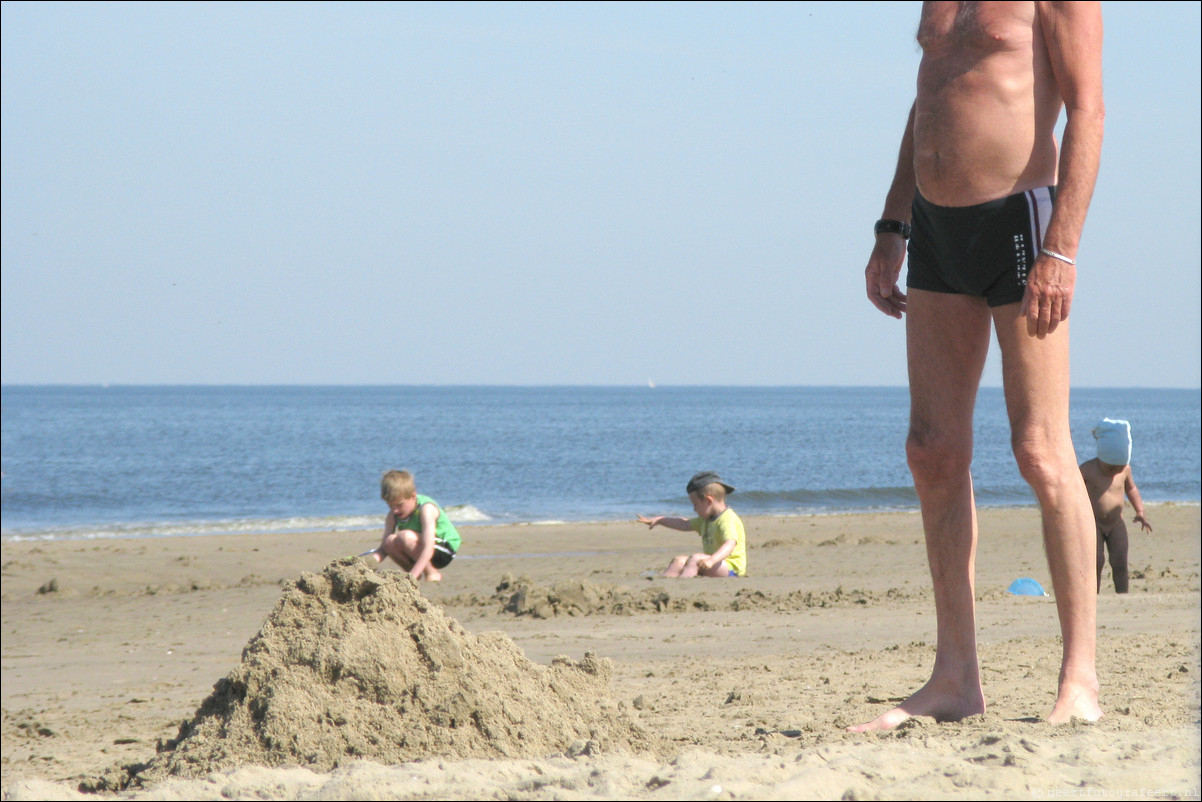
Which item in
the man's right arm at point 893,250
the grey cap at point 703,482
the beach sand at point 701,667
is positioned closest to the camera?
the beach sand at point 701,667

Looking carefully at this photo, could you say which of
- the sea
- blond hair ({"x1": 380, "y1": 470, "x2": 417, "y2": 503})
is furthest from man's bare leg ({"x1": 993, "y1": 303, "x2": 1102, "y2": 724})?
the sea

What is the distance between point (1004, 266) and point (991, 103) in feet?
1.45

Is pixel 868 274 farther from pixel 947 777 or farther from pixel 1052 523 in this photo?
pixel 947 777

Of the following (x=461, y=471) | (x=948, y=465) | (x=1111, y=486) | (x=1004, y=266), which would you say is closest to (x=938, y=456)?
(x=948, y=465)

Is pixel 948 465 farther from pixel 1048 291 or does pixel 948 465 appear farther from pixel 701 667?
pixel 701 667

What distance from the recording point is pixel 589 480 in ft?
100

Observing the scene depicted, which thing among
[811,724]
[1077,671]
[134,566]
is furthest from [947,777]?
[134,566]

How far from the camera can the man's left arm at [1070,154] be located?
2656 mm

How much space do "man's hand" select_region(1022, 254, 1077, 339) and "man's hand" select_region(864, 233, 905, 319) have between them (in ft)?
2.14

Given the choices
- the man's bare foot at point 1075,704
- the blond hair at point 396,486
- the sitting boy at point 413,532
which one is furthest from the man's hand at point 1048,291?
the blond hair at point 396,486

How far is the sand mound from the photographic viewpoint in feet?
9.24

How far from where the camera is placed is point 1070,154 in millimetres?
2684

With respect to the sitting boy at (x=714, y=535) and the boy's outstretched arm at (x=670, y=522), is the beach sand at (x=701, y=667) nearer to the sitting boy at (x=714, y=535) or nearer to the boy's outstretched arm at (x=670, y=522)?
the sitting boy at (x=714, y=535)

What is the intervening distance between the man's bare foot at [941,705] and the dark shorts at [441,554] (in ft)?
21.8
